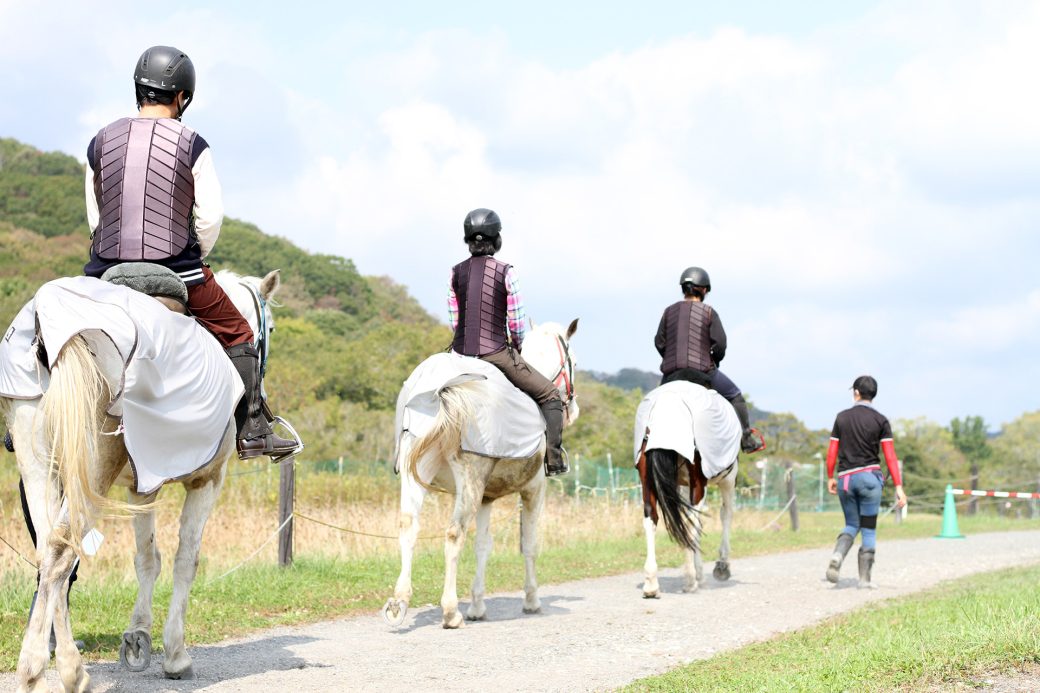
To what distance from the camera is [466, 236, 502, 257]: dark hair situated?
29.2 ft

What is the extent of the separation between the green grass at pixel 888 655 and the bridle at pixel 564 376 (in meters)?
3.07

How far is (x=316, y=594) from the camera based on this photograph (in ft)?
32.2

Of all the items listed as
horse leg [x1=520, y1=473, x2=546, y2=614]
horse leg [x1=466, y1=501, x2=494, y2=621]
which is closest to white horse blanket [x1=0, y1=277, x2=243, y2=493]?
horse leg [x1=466, y1=501, x2=494, y2=621]

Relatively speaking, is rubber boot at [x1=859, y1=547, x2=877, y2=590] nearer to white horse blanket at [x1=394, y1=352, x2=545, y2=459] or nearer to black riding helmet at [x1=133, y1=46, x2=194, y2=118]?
white horse blanket at [x1=394, y1=352, x2=545, y2=459]

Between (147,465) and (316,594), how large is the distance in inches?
192

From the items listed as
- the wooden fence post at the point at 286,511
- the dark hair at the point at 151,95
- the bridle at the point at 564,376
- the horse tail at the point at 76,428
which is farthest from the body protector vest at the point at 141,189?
the wooden fence post at the point at 286,511

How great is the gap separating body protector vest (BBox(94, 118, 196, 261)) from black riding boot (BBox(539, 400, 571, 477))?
4051mm

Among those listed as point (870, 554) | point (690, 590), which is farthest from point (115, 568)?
point (870, 554)

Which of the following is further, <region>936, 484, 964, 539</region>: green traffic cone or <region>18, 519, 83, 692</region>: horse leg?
<region>936, 484, 964, 539</region>: green traffic cone

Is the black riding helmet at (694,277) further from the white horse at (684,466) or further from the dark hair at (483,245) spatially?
the dark hair at (483,245)

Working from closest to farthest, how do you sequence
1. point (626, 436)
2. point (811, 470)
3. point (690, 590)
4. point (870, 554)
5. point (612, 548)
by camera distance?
point (690, 590), point (870, 554), point (612, 548), point (626, 436), point (811, 470)

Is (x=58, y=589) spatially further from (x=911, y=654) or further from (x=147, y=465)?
(x=911, y=654)

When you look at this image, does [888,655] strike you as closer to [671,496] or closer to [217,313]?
[217,313]

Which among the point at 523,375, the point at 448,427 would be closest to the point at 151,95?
the point at 448,427
